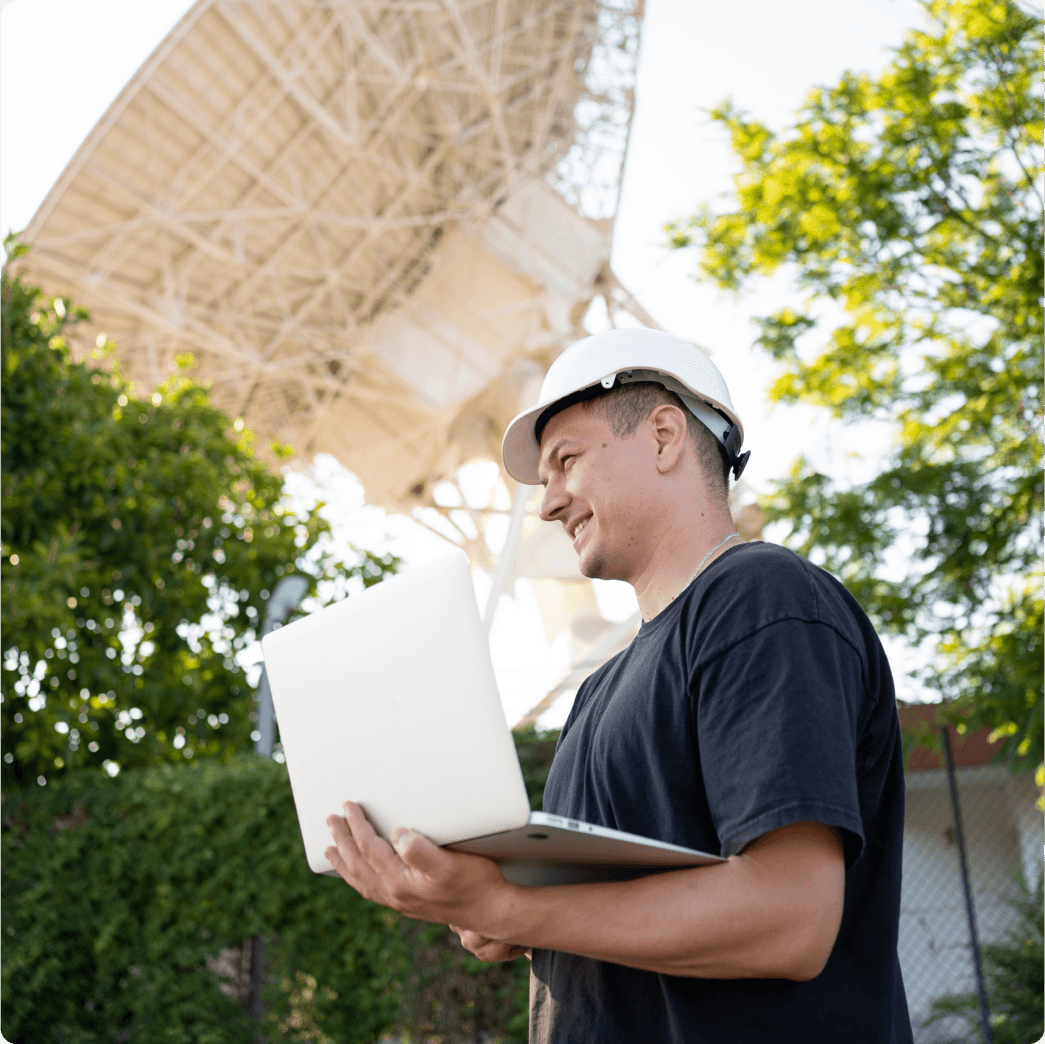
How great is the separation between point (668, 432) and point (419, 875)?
3.27 ft

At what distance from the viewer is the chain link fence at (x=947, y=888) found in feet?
30.0

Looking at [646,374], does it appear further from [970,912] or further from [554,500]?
[970,912]

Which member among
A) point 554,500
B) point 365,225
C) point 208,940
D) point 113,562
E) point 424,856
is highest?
Answer: point 365,225

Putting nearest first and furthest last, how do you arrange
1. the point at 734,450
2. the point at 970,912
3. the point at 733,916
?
the point at 733,916
the point at 734,450
the point at 970,912

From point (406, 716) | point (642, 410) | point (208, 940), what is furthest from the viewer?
point (208, 940)

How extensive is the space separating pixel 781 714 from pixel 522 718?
868 centimetres

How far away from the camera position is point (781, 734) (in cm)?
150

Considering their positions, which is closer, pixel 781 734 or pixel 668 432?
pixel 781 734

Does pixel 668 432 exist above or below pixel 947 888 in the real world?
above

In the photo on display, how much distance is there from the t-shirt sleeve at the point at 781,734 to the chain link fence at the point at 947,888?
8.02 meters

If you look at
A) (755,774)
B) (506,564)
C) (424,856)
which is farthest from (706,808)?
(506,564)

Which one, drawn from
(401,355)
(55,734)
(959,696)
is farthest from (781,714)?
(401,355)

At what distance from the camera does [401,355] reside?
1465 cm

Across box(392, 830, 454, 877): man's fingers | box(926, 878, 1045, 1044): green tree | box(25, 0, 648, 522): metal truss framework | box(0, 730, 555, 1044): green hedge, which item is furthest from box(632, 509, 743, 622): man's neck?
box(25, 0, 648, 522): metal truss framework
